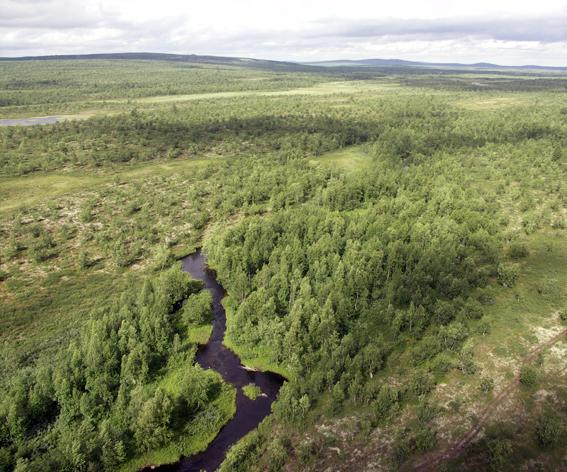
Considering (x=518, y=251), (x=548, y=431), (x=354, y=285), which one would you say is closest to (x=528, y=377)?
(x=548, y=431)

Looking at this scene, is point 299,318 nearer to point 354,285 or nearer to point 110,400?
point 354,285

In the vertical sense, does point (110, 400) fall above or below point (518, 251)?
below

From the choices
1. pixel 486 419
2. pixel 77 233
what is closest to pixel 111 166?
pixel 77 233

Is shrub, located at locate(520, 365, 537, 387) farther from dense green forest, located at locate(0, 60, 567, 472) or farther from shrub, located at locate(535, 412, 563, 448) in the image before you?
shrub, located at locate(535, 412, 563, 448)

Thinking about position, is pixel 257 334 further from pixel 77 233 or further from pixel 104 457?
pixel 77 233

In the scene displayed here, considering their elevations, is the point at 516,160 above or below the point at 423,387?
above

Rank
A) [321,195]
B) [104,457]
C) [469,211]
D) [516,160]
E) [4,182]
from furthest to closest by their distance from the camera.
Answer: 1. [516,160]
2. [4,182]
3. [321,195]
4. [469,211]
5. [104,457]
